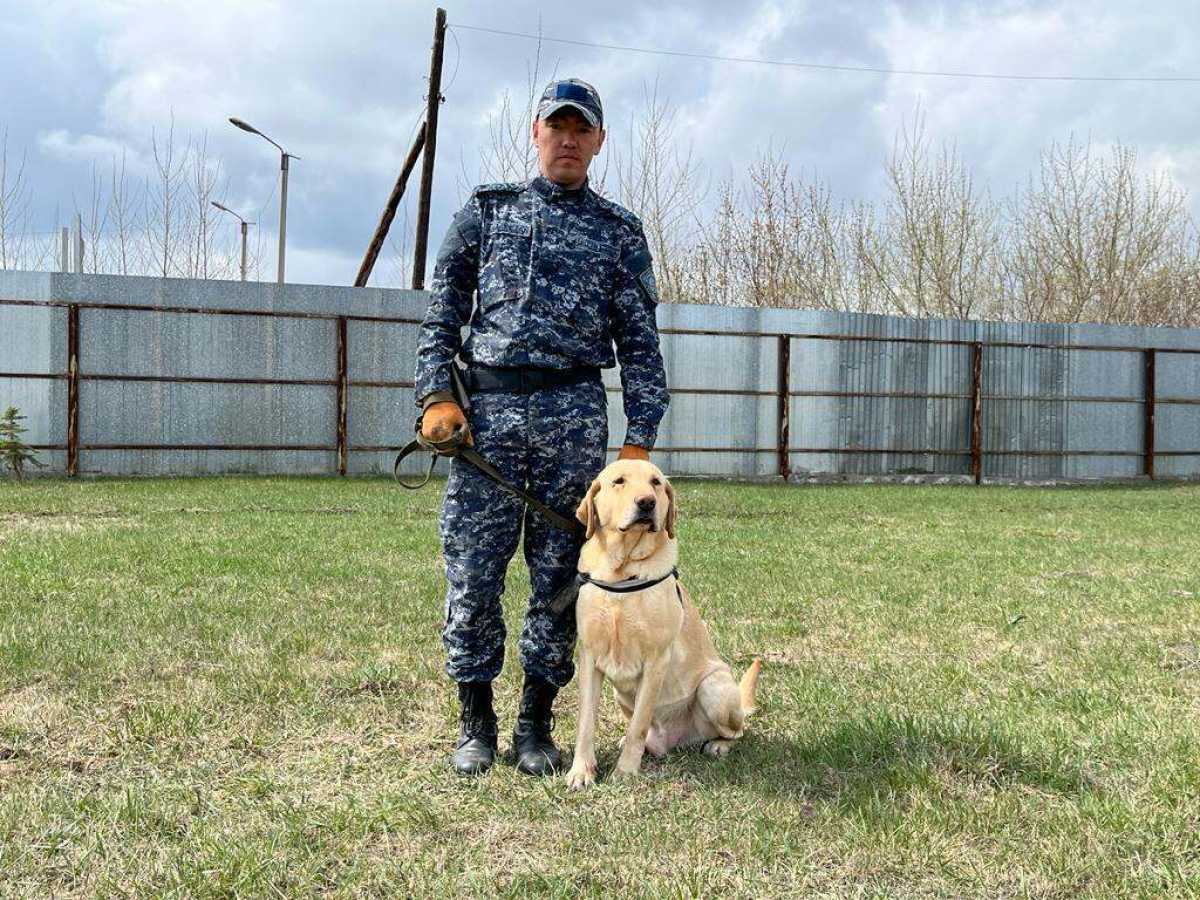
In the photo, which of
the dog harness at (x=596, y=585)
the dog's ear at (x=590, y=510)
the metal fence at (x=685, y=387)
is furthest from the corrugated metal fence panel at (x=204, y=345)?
the dog's ear at (x=590, y=510)

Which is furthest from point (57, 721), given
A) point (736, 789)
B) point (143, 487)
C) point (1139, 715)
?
point (143, 487)

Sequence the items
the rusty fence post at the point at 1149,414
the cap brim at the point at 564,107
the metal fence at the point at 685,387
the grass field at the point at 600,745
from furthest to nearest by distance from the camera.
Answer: the rusty fence post at the point at 1149,414 < the metal fence at the point at 685,387 < the cap brim at the point at 564,107 < the grass field at the point at 600,745

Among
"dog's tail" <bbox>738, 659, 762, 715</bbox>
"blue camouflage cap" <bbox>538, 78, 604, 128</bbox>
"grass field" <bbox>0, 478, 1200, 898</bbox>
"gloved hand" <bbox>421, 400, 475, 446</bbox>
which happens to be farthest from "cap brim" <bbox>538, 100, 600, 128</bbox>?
"grass field" <bbox>0, 478, 1200, 898</bbox>

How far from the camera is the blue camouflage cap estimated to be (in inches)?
123

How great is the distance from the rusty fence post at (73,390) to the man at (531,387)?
1262 centimetres

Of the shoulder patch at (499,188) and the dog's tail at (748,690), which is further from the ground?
the shoulder patch at (499,188)

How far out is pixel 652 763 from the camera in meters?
3.23

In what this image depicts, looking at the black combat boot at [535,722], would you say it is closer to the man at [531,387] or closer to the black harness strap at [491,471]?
the man at [531,387]

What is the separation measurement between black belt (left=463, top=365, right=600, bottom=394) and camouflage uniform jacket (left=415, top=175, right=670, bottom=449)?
0.10 feet

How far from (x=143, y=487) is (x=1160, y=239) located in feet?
80.5

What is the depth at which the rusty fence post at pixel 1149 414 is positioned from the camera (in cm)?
1831

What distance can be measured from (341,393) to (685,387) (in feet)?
17.4

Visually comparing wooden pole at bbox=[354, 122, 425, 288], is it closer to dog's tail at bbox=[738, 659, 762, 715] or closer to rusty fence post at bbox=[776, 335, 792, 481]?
rusty fence post at bbox=[776, 335, 792, 481]

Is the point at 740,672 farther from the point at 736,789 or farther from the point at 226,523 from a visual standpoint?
the point at 226,523
